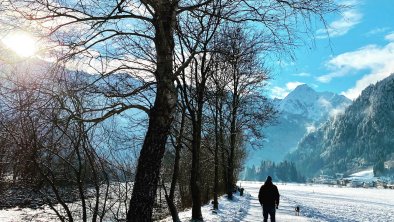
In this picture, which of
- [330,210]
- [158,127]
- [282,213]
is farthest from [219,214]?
[330,210]

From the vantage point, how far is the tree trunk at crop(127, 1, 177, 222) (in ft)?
22.5

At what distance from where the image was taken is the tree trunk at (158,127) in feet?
22.5

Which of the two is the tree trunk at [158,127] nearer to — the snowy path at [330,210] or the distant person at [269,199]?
the distant person at [269,199]

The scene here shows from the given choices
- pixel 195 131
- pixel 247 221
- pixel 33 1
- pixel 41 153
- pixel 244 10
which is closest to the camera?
pixel 33 1

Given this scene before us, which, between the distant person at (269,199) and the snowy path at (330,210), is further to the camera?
the snowy path at (330,210)

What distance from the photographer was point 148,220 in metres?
6.91

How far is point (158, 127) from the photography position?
7.02m

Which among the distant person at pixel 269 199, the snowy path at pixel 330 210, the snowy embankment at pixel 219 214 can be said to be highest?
the distant person at pixel 269 199

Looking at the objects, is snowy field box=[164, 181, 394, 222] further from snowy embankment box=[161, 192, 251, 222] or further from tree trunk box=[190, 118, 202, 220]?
tree trunk box=[190, 118, 202, 220]

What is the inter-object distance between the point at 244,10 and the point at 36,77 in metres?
3.76

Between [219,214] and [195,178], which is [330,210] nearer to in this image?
[219,214]

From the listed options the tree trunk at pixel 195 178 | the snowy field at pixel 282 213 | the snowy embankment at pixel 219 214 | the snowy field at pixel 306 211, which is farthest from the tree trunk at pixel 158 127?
the snowy field at pixel 306 211

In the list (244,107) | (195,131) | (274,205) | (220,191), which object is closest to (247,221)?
(274,205)

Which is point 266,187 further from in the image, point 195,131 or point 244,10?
point 244,10
